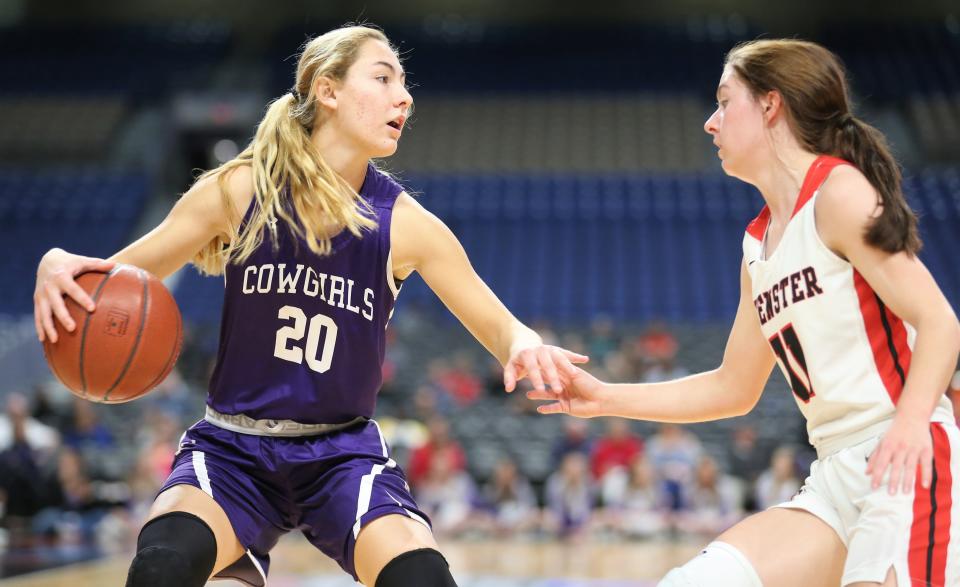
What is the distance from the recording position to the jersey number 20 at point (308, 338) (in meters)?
2.92

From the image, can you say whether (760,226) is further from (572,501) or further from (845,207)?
(572,501)

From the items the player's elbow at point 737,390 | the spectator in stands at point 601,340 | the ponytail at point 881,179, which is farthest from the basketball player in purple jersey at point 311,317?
the spectator in stands at point 601,340

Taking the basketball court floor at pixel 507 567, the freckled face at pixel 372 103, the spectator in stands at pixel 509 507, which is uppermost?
the freckled face at pixel 372 103

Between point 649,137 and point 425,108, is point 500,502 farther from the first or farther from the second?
point 425,108

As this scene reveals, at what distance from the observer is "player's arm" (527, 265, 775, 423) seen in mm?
3043

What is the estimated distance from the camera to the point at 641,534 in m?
9.19

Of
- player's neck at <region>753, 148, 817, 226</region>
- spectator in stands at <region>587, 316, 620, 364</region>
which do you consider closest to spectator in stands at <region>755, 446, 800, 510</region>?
spectator in stands at <region>587, 316, 620, 364</region>

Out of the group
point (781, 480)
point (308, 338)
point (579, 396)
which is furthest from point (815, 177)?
point (781, 480)

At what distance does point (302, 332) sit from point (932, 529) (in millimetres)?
1598

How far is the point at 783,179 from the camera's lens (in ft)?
9.11

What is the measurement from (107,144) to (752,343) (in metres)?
17.7

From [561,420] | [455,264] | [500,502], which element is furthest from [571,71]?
[455,264]

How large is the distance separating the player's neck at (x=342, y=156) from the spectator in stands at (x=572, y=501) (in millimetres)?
6504

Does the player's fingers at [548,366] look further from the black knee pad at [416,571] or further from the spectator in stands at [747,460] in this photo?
the spectator in stands at [747,460]
